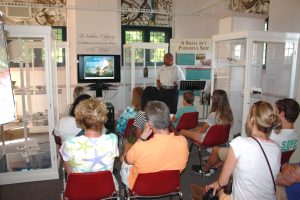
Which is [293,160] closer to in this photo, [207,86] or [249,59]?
[249,59]

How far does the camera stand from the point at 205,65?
22.7 feet

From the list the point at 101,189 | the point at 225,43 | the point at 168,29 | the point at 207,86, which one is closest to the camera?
the point at 101,189

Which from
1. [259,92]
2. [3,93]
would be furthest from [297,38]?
[3,93]

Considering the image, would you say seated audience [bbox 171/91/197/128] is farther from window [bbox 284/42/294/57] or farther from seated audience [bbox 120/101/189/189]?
seated audience [bbox 120/101/189/189]

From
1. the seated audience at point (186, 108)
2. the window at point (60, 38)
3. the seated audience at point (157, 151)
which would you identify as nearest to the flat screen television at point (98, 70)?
the window at point (60, 38)

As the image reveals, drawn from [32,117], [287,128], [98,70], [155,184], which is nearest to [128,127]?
[32,117]

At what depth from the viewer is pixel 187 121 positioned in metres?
3.99

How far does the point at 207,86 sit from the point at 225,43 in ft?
7.91

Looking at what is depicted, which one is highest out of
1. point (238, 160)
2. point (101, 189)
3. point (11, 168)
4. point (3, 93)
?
point (3, 93)

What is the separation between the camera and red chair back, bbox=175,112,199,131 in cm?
394

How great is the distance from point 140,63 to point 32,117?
135 inches

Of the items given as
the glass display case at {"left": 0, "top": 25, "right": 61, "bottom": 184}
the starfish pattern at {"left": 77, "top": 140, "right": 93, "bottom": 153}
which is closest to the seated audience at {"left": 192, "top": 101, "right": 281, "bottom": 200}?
the starfish pattern at {"left": 77, "top": 140, "right": 93, "bottom": 153}

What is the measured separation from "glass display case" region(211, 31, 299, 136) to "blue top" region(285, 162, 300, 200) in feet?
5.99

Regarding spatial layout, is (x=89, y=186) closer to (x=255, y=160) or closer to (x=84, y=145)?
(x=84, y=145)
